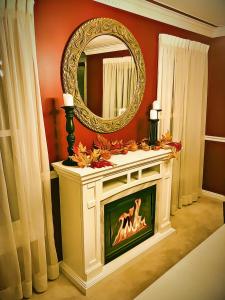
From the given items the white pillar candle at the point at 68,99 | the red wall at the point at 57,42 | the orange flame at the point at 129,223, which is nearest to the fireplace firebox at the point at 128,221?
the orange flame at the point at 129,223

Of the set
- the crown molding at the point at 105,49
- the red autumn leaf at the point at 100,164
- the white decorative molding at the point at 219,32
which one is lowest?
the red autumn leaf at the point at 100,164

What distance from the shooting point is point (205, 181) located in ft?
12.6

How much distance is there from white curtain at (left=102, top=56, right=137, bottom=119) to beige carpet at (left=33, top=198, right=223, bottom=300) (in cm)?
145

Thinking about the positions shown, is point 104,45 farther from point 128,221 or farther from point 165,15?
point 128,221

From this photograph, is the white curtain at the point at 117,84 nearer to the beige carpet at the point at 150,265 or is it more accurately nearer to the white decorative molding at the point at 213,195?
the beige carpet at the point at 150,265

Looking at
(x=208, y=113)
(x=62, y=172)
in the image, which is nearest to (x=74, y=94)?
(x=62, y=172)

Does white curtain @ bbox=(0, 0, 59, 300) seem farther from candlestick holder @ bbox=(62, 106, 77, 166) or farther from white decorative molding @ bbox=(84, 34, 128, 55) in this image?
white decorative molding @ bbox=(84, 34, 128, 55)

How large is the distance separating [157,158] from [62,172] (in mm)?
958

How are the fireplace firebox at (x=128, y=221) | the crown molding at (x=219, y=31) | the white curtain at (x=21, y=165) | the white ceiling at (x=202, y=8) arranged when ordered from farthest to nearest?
the crown molding at (x=219, y=31), the white ceiling at (x=202, y=8), the fireplace firebox at (x=128, y=221), the white curtain at (x=21, y=165)

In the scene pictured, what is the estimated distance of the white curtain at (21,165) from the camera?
5.36 feet

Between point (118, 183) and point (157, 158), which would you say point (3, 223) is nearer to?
point (118, 183)

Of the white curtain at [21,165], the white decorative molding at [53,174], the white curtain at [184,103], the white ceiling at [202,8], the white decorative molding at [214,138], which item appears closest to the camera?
the white curtain at [21,165]

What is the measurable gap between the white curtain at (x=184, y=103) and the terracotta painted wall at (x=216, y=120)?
0.59 feet

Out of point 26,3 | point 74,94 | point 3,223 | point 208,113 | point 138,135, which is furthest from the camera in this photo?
point 208,113
